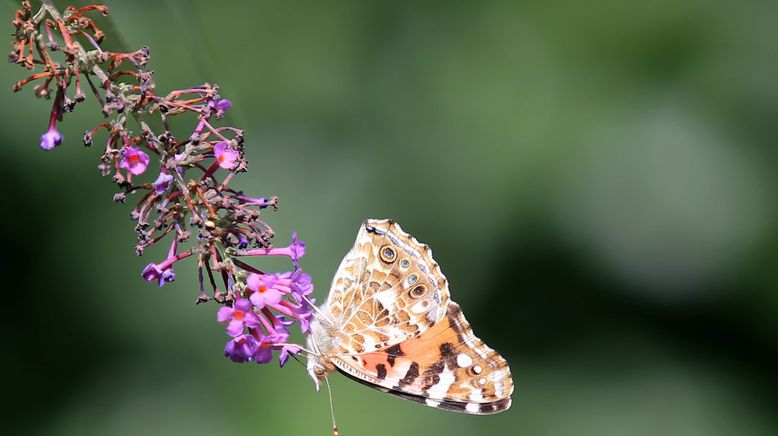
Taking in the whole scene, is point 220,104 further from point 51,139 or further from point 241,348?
point 241,348

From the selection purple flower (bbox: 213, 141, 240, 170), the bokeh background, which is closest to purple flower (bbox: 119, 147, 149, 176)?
purple flower (bbox: 213, 141, 240, 170)

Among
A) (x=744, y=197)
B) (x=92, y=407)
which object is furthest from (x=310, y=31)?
(x=744, y=197)

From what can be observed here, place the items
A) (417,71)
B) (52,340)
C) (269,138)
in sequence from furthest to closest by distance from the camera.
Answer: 1. (417,71)
2. (269,138)
3. (52,340)

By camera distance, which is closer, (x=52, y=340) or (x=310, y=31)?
(x=52, y=340)

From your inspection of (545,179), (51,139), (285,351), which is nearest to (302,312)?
(285,351)

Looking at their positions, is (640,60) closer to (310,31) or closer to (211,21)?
(310,31)

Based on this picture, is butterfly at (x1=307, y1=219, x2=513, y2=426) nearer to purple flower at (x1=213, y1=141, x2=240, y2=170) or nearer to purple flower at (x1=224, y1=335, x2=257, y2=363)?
purple flower at (x1=224, y1=335, x2=257, y2=363)
